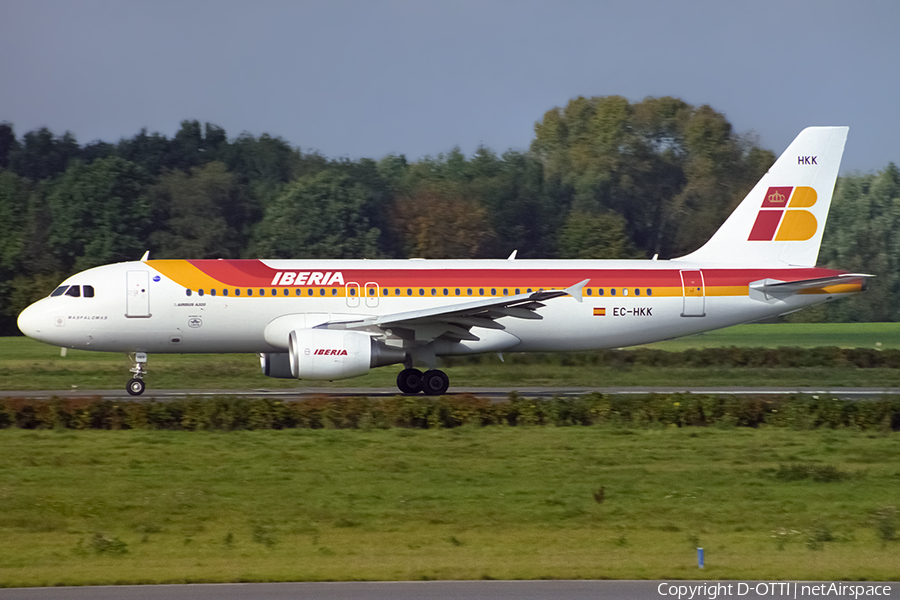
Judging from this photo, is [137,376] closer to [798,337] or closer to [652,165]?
[798,337]

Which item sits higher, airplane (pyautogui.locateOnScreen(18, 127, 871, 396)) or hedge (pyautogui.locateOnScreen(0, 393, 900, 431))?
airplane (pyautogui.locateOnScreen(18, 127, 871, 396))

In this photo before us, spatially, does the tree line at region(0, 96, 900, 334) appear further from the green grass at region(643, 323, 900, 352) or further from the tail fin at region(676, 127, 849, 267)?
the tail fin at region(676, 127, 849, 267)

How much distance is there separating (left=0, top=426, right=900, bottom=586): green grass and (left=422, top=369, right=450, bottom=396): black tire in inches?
231

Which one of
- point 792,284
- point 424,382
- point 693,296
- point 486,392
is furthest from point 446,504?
point 792,284

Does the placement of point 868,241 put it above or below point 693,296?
above

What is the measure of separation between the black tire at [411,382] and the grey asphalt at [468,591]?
640 inches

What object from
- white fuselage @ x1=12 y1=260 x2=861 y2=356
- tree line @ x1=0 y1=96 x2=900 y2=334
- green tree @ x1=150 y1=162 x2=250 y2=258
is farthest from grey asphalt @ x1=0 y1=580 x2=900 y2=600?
green tree @ x1=150 y1=162 x2=250 y2=258

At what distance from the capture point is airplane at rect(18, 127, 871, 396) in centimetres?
2553

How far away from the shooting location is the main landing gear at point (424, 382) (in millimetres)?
26234

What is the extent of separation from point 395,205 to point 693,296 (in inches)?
1600

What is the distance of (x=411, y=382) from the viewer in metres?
26.4

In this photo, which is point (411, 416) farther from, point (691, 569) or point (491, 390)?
point (691, 569)

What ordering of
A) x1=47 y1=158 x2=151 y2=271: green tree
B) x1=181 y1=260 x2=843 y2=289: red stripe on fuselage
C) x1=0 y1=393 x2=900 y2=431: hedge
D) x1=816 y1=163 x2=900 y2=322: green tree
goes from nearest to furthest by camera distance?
x1=0 y1=393 x2=900 y2=431: hedge → x1=181 y1=260 x2=843 y2=289: red stripe on fuselage → x1=47 y1=158 x2=151 y2=271: green tree → x1=816 y1=163 x2=900 y2=322: green tree

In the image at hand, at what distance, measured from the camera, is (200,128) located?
84.4 metres
